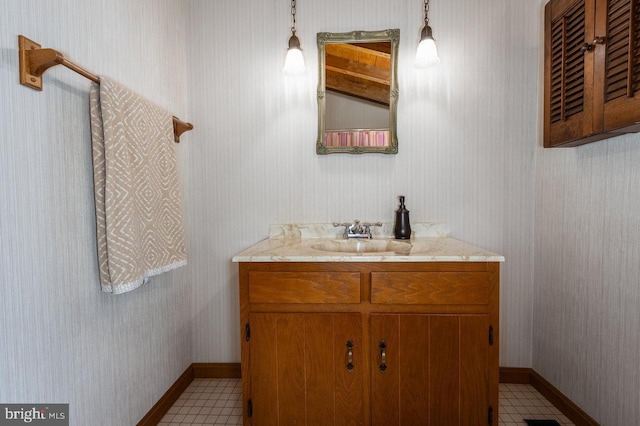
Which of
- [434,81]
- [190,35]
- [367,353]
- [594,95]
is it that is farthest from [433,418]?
[190,35]

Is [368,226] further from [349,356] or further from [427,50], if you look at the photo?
[427,50]

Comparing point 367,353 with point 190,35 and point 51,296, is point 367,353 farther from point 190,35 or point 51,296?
point 190,35

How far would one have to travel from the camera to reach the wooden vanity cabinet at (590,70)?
112cm

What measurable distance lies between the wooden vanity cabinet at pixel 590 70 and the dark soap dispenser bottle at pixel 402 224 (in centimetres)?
74

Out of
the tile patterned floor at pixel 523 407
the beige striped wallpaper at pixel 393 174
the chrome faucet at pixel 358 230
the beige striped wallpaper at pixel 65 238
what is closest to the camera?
the beige striped wallpaper at pixel 65 238

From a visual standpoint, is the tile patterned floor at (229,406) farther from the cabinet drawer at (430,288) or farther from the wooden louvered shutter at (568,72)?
the wooden louvered shutter at (568,72)

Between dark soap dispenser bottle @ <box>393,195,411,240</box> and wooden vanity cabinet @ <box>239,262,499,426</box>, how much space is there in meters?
Result: 0.50

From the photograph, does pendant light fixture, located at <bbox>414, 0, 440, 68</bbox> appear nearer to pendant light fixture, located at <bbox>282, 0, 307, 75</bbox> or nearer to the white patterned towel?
pendant light fixture, located at <bbox>282, 0, 307, 75</bbox>

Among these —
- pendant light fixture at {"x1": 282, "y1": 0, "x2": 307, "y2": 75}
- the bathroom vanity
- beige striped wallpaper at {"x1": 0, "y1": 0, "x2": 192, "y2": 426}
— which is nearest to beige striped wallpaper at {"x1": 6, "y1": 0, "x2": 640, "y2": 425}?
beige striped wallpaper at {"x1": 0, "y1": 0, "x2": 192, "y2": 426}

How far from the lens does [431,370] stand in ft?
4.53

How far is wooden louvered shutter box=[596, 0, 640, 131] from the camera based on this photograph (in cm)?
110

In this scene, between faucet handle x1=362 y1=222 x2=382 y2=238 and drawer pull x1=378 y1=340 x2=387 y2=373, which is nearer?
drawer pull x1=378 y1=340 x2=387 y2=373

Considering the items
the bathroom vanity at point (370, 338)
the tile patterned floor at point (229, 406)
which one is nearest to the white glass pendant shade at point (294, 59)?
the bathroom vanity at point (370, 338)

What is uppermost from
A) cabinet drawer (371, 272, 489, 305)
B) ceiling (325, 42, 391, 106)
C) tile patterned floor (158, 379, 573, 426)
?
ceiling (325, 42, 391, 106)
